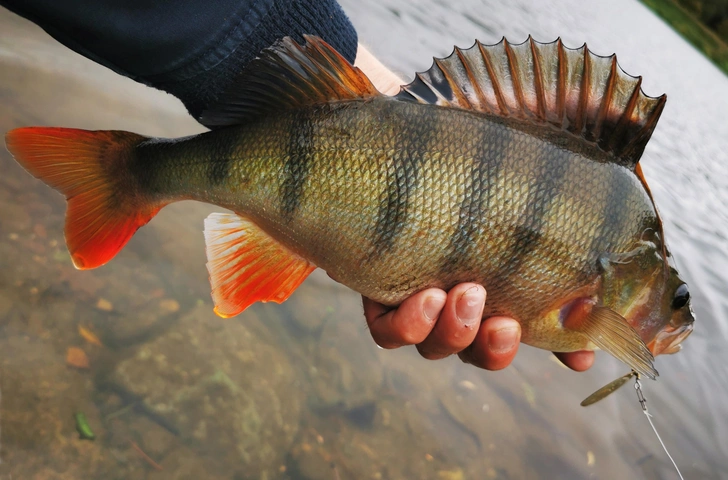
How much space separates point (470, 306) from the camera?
57.7 inches

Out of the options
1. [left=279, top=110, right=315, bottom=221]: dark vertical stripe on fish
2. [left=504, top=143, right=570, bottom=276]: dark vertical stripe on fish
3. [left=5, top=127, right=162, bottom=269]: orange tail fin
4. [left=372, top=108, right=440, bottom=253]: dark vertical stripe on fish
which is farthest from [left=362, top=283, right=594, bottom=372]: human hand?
[left=5, top=127, right=162, bottom=269]: orange tail fin

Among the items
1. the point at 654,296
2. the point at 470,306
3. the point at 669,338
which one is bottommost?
the point at 470,306

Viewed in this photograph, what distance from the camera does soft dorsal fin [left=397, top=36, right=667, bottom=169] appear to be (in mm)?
1414

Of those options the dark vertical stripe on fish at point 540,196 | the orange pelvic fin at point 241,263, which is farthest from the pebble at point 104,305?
the dark vertical stripe on fish at point 540,196

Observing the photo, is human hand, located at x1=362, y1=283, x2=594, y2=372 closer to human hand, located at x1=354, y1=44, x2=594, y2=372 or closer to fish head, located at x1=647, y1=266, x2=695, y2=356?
human hand, located at x1=354, y1=44, x2=594, y2=372

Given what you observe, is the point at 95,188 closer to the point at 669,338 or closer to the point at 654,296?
the point at 654,296

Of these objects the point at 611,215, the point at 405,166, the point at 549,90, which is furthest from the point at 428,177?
the point at 611,215

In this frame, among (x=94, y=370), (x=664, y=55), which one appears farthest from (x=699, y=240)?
(x=664, y=55)

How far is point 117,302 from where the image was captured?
2.42m

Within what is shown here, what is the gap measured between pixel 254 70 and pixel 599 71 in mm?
984

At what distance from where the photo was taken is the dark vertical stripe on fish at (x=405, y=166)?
4.49 feet

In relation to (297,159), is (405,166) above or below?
above

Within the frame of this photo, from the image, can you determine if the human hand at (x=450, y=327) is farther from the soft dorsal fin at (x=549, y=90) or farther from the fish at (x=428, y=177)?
the soft dorsal fin at (x=549, y=90)

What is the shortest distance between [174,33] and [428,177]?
0.84 m
